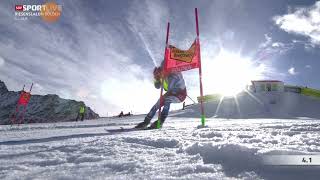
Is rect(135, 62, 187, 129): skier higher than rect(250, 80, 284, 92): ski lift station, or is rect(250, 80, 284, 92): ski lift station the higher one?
rect(250, 80, 284, 92): ski lift station

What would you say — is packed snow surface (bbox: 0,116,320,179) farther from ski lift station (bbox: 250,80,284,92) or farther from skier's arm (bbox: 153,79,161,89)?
ski lift station (bbox: 250,80,284,92)

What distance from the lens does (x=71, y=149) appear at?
4.10 metres

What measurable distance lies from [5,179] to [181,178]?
1380 mm

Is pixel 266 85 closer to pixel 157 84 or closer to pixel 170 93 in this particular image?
pixel 157 84

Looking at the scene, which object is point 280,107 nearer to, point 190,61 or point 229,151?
point 190,61

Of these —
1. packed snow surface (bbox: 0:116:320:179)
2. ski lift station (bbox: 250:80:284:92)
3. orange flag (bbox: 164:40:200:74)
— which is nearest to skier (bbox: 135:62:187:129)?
orange flag (bbox: 164:40:200:74)

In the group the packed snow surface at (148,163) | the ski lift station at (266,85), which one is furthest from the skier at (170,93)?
the ski lift station at (266,85)

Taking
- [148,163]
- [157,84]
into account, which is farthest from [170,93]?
[148,163]

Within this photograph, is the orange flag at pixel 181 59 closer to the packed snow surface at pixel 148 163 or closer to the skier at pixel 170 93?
the skier at pixel 170 93

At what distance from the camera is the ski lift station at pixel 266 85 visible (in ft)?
190

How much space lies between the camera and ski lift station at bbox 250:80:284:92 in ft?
190

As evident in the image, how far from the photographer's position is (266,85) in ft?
193

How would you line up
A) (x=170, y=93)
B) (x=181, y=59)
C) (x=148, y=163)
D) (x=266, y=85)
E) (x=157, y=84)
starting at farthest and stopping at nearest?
(x=266, y=85), (x=157, y=84), (x=181, y=59), (x=170, y=93), (x=148, y=163)

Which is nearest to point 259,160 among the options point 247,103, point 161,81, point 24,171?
point 24,171
